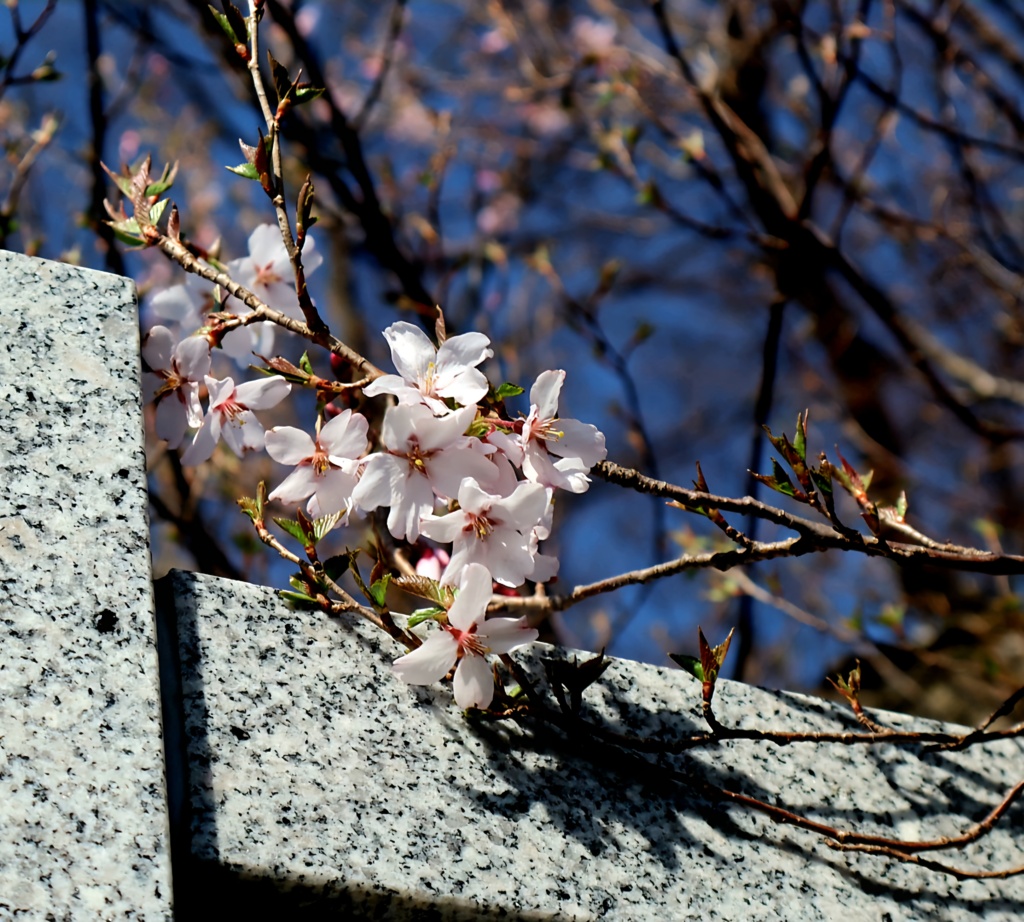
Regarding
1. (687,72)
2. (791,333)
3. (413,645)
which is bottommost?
(413,645)

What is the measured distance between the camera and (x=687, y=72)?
220cm

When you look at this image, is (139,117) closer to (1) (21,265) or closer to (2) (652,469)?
(2) (652,469)

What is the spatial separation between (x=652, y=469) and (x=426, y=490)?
5.41 feet

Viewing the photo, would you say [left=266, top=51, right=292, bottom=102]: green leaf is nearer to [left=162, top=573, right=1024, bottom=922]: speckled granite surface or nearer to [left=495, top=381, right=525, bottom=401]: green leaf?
[left=495, top=381, right=525, bottom=401]: green leaf

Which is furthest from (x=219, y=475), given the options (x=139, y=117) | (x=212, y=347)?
(x=139, y=117)

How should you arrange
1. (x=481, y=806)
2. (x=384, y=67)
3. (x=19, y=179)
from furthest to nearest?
1. (x=384, y=67)
2. (x=19, y=179)
3. (x=481, y=806)

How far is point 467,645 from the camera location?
983mm

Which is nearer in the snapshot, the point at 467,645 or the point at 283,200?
the point at 467,645

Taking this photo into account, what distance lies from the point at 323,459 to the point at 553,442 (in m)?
0.24

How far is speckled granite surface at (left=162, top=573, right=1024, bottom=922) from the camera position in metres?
0.86

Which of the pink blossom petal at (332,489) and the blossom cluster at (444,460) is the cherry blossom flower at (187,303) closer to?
the blossom cluster at (444,460)

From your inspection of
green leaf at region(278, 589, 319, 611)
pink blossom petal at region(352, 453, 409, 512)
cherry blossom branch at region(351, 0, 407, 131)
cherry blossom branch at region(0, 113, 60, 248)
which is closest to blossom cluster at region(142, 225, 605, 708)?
pink blossom petal at region(352, 453, 409, 512)

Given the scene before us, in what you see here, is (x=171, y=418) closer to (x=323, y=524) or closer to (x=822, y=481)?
(x=323, y=524)

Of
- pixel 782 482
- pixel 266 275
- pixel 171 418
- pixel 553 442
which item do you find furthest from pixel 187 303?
pixel 782 482
